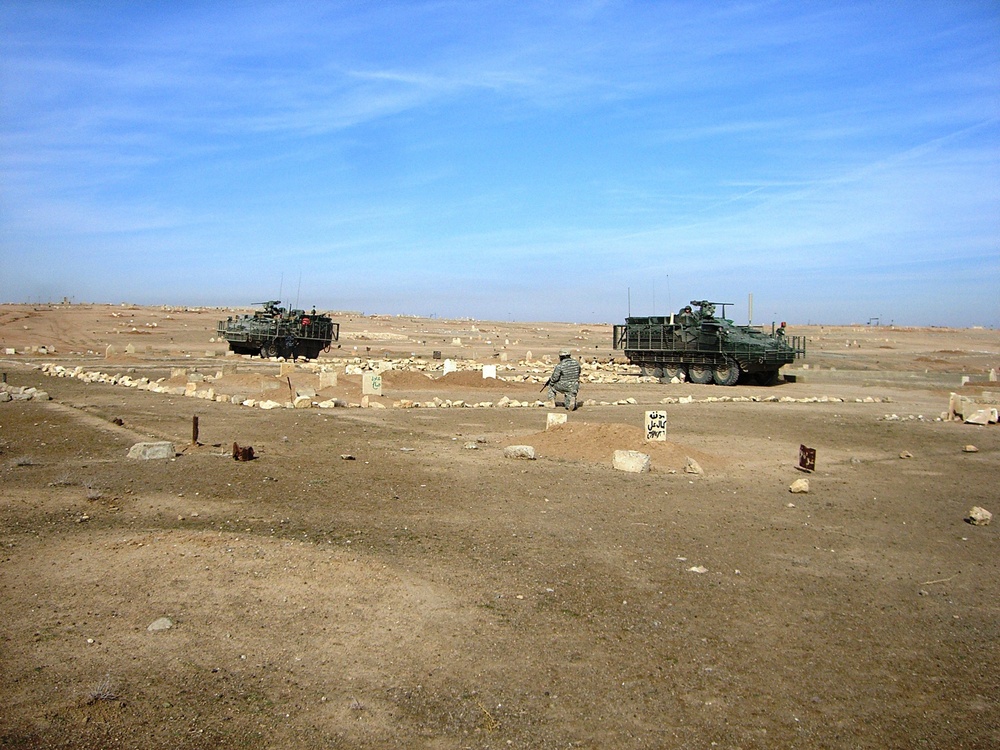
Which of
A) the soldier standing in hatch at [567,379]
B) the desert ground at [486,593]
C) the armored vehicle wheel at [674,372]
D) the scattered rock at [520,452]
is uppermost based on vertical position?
the soldier standing in hatch at [567,379]

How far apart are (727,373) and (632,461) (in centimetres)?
1828

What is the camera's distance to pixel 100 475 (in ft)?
33.4

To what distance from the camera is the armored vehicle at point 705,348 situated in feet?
93.9

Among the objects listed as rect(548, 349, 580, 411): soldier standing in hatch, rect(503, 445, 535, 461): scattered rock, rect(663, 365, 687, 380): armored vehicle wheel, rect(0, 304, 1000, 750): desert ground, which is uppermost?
rect(548, 349, 580, 411): soldier standing in hatch

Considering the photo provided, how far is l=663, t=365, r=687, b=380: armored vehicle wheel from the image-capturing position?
30.8 m

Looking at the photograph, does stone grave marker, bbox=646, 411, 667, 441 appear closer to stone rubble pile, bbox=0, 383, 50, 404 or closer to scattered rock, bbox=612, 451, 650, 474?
scattered rock, bbox=612, 451, 650, 474

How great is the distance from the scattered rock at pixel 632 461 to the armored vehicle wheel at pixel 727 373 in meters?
17.9

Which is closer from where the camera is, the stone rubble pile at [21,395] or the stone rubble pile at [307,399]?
the stone rubble pile at [21,395]

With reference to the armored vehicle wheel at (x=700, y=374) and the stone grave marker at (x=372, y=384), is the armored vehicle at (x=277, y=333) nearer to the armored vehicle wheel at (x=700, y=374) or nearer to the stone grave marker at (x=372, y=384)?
the stone grave marker at (x=372, y=384)

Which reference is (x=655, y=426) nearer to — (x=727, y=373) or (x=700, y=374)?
(x=727, y=373)

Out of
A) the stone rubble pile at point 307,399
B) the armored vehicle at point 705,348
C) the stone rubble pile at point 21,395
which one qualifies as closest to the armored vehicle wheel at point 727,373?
the armored vehicle at point 705,348

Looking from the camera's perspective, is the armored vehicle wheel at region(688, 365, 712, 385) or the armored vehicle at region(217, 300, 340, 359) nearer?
the armored vehicle wheel at region(688, 365, 712, 385)

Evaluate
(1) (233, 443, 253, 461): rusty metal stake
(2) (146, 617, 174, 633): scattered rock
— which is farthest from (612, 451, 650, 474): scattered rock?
(2) (146, 617, 174, 633): scattered rock

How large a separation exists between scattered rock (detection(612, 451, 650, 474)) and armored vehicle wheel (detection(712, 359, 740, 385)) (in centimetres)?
1789
